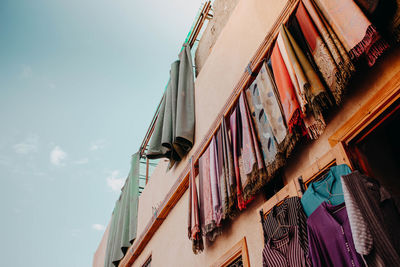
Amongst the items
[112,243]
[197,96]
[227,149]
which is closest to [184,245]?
[227,149]

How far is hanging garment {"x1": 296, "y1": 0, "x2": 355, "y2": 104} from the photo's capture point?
5.88 ft

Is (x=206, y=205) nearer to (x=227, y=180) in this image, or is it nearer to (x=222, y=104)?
(x=227, y=180)

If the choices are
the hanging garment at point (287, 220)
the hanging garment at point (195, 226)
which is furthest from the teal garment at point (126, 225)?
the hanging garment at point (287, 220)

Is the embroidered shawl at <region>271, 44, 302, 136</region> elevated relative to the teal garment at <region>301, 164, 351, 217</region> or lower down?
elevated

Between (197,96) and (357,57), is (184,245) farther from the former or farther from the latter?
(357,57)

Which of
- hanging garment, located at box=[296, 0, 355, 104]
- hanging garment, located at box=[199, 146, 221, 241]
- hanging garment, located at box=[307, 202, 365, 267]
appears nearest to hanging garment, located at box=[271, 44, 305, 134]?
hanging garment, located at box=[296, 0, 355, 104]

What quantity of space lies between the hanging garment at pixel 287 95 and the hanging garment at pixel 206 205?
120 centimetres

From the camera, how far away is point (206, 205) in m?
3.05

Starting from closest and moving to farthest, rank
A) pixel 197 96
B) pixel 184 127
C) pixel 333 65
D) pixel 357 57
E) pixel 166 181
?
pixel 357 57, pixel 333 65, pixel 184 127, pixel 197 96, pixel 166 181

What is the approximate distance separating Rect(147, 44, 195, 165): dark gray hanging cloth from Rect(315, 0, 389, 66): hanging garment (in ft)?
9.05

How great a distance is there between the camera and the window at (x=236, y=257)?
8.17 ft

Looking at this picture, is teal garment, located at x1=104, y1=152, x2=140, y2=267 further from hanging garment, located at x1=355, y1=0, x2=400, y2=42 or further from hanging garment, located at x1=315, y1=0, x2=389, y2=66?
hanging garment, located at x1=355, y1=0, x2=400, y2=42

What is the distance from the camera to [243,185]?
8.18 ft

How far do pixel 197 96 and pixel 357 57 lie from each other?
125 inches
